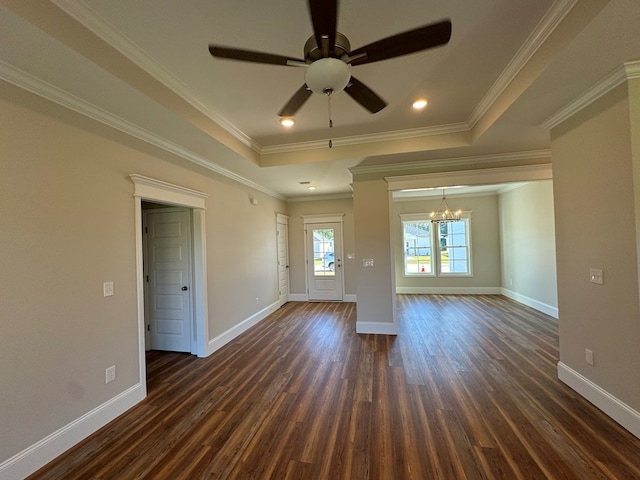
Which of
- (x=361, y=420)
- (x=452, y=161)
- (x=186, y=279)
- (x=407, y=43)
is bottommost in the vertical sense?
(x=361, y=420)

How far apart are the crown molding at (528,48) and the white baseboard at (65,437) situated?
4507 mm

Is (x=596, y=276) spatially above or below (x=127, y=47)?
below

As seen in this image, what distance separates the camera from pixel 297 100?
2.07 meters

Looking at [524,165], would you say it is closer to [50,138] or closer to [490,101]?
[490,101]

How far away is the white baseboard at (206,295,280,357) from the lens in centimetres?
394

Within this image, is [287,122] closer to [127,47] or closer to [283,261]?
[127,47]

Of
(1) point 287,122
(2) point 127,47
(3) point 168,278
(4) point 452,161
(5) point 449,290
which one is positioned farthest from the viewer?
(5) point 449,290

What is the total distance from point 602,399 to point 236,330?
4417 millimetres

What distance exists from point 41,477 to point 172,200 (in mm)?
2496

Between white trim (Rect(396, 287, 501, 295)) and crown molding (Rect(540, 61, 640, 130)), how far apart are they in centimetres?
571

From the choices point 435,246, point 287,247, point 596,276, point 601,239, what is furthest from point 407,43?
point 435,246

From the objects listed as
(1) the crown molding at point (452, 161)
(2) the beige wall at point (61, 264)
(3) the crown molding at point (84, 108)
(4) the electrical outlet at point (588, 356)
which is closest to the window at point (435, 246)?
(1) the crown molding at point (452, 161)

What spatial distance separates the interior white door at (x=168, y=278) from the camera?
12.8ft

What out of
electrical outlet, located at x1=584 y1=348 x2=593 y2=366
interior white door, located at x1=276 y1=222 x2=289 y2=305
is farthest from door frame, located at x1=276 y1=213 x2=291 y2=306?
electrical outlet, located at x1=584 y1=348 x2=593 y2=366
